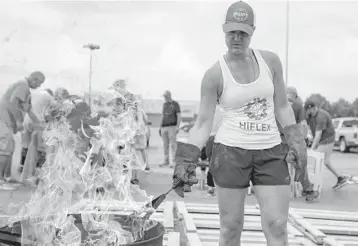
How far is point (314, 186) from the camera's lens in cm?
779

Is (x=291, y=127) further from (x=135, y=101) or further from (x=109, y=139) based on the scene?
(x=135, y=101)

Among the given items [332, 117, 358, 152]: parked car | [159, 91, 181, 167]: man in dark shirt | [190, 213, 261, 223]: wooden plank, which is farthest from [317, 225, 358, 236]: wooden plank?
[332, 117, 358, 152]: parked car

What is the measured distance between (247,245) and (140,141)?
13.9ft

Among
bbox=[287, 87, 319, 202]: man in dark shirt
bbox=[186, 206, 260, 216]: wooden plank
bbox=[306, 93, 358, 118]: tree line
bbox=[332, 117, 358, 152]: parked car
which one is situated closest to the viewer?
bbox=[186, 206, 260, 216]: wooden plank

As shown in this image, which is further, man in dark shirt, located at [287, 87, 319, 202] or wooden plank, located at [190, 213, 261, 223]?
man in dark shirt, located at [287, 87, 319, 202]

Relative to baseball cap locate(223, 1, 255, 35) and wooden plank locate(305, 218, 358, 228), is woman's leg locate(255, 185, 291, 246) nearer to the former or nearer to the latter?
baseball cap locate(223, 1, 255, 35)

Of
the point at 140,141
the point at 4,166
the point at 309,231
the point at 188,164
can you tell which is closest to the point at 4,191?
the point at 4,166

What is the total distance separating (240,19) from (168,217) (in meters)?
2.79

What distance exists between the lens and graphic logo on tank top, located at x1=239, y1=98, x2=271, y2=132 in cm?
313

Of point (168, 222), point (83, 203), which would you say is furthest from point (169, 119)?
point (83, 203)

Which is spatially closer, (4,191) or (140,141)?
(4,191)

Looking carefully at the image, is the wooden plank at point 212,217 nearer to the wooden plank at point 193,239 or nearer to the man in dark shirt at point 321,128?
the wooden plank at point 193,239

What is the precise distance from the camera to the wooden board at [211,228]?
459 centimetres

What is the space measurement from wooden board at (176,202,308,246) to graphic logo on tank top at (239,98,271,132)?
1.63m
